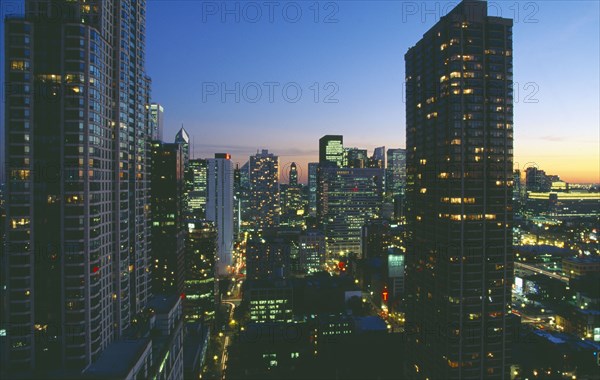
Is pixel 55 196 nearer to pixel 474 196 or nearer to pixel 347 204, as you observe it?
pixel 474 196

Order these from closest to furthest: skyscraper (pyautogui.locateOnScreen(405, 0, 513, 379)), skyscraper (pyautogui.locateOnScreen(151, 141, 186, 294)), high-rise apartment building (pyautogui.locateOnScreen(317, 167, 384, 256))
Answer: skyscraper (pyautogui.locateOnScreen(405, 0, 513, 379)) < skyscraper (pyautogui.locateOnScreen(151, 141, 186, 294)) < high-rise apartment building (pyautogui.locateOnScreen(317, 167, 384, 256))

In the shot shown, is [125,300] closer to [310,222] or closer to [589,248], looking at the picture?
[589,248]

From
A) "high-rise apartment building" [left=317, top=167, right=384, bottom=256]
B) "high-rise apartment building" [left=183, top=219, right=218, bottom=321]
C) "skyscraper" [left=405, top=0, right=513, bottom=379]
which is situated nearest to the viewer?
"skyscraper" [left=405, top=0, right=513, bottom=379]

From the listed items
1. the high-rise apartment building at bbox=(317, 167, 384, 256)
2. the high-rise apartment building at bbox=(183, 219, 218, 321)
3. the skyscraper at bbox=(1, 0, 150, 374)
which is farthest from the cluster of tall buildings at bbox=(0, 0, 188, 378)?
A: the high-rise apartment building at bbox=(317, 167, 384, 256)

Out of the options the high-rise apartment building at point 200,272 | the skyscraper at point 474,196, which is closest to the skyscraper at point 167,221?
the high-rise apartment building at point 200,272

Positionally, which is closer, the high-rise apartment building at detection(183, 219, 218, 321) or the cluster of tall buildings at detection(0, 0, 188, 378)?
the cluster of tall buildings at detection(0, 0, 188, 378)

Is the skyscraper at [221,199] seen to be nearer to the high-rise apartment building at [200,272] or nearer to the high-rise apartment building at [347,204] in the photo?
the high-rise apartment building at [200,272]

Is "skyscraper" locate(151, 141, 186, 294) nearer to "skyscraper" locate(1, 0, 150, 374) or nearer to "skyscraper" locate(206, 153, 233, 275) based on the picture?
"skyscraper" locate(1, 0, 150, 374)
